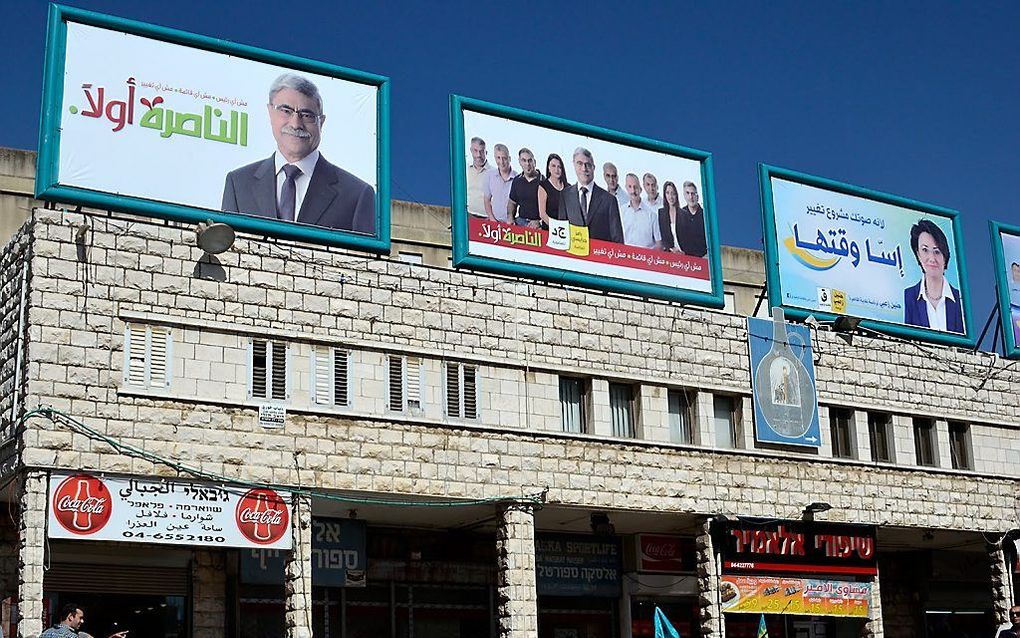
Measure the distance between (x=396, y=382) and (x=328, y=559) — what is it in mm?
3472

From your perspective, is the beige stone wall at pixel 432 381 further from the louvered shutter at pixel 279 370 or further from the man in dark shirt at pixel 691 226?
the man in dark shirt at pixel 691 226

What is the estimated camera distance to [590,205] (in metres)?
24.8

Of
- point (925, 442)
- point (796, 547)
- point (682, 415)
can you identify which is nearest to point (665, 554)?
point (796, 547)

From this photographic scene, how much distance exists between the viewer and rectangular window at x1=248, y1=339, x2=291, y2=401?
20.2 meters

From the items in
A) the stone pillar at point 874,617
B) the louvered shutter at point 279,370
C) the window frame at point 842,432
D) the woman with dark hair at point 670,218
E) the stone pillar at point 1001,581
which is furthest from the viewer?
the stone pillar at point 1001,581

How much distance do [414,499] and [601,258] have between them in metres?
6.09

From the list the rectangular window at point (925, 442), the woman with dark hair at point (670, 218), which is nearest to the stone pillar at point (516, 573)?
the woman with dark hair at point (670, 218)

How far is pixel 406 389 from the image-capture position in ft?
70.3

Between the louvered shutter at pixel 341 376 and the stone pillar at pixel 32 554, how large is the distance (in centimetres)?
464

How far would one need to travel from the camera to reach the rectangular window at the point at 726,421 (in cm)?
2475

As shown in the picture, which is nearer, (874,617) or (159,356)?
(159,356)

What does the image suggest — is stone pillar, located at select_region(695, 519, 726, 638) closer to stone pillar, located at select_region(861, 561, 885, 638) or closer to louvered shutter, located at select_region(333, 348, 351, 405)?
stone pillar, located at select_region(861, 561, 885, 638)

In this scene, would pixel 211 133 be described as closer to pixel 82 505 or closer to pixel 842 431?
pixel 82 505

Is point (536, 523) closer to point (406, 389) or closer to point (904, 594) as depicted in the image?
point (406, 389)
